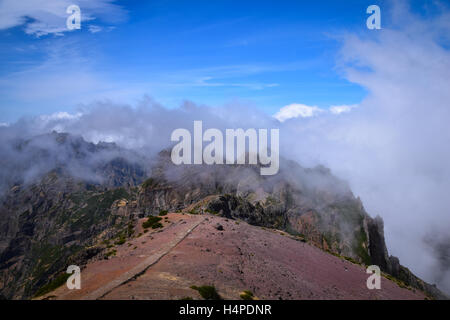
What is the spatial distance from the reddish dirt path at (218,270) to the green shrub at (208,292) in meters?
0.40

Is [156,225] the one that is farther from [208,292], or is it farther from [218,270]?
[208,292]

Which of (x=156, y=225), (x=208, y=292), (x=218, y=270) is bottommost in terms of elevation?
(x=218, y=270)

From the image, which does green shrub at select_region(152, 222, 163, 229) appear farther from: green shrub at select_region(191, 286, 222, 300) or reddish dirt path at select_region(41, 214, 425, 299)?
green shrub at select_region(191, 286, 222, 300)

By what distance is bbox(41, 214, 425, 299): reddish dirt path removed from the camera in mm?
23438

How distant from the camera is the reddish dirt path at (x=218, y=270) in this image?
23.4 m

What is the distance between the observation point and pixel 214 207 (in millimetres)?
72688

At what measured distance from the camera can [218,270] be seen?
28.2 meters

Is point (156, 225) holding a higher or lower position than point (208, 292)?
higher

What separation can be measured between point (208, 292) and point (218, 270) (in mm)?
5636

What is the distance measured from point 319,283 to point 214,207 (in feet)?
139

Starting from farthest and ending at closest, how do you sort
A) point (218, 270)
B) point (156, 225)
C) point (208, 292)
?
point (156, 225) < point (218, 270) < point (208, 292)

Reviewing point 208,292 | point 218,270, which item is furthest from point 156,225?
point 208,292
